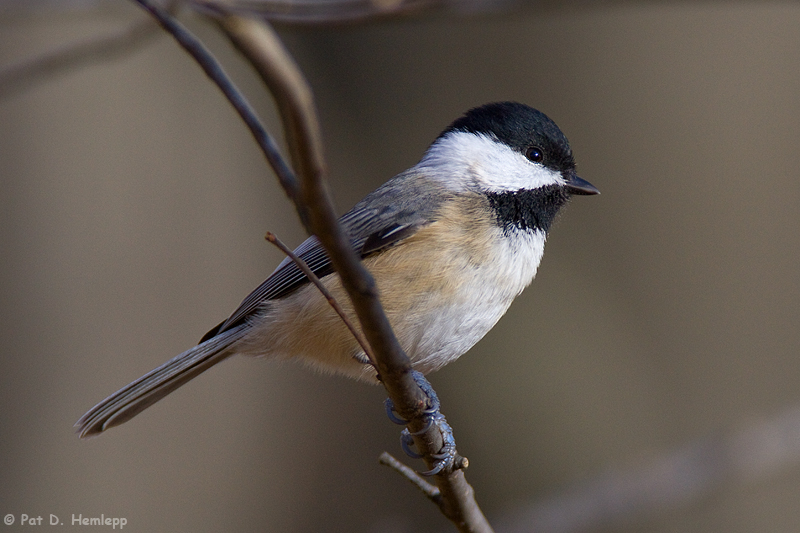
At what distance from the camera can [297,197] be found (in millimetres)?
911

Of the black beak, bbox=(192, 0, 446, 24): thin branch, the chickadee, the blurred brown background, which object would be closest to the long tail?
the chickadee

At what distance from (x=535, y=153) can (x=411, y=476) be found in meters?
1.12

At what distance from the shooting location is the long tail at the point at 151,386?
209 centimetres

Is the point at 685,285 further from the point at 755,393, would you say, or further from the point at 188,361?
the point at 188,361

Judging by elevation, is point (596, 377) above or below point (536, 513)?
above

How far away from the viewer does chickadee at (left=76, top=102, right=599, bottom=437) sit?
1919 mm

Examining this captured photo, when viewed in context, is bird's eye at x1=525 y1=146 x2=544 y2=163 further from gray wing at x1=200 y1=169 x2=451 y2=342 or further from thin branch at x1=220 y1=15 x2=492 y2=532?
thin branch at x1=220 y1=15 x2=492 y2=532

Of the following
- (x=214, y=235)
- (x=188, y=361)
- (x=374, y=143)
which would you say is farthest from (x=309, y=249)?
(x=374, y=143)

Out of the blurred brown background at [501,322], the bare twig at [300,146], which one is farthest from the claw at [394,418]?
the blurred brown background at [501,322]

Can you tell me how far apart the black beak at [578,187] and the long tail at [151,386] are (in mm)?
1142

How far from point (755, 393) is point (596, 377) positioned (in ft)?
2.64

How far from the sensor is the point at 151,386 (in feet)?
6.95

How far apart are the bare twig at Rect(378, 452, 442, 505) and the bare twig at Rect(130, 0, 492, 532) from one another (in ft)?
1.42

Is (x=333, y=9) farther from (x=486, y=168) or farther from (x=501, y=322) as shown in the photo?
(x=501, y=322)
